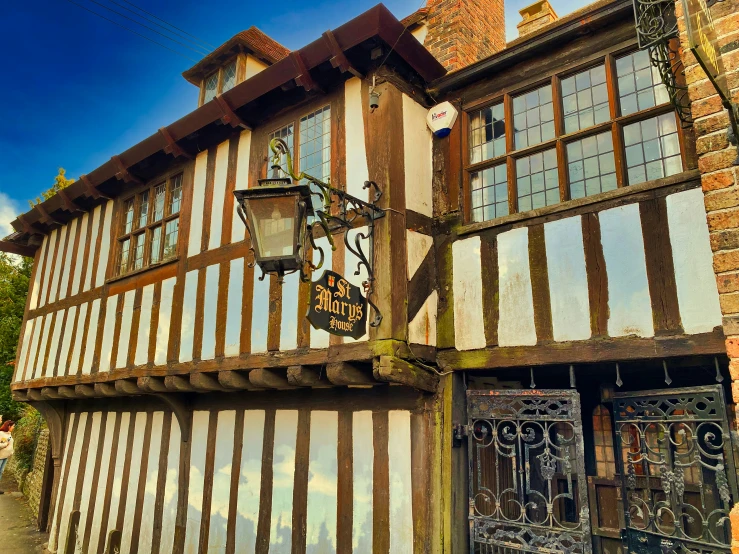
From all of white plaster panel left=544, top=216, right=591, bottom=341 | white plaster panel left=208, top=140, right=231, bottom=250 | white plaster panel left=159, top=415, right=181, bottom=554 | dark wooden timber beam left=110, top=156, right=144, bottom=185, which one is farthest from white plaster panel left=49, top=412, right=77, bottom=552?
white plaster panel left=544, top=216, right=591, bottom=341

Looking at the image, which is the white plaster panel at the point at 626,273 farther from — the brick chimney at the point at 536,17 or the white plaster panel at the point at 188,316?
the white plaster panel at the point at 188,316

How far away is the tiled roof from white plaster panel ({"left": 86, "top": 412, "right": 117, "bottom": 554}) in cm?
611

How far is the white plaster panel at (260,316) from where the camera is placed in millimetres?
5934

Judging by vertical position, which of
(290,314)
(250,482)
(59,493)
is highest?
(290,314)

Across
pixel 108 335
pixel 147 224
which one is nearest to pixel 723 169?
pixel 147 224

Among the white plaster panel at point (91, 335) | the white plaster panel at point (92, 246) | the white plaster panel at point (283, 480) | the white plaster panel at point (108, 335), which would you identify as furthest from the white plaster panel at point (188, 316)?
the white plaster panel at point (92, 246)

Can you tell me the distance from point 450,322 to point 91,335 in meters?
6.19

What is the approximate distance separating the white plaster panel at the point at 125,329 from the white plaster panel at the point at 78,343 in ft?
4.16

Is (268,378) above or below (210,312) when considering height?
below

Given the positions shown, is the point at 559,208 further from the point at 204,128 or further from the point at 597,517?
the point at 204,128

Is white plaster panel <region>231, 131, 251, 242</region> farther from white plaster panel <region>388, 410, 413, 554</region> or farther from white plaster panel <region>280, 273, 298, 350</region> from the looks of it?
white plaster panel <region>388, 410, 413, 554</region>

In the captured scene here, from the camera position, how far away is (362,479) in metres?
5.21

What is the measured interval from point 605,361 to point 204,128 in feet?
18.7

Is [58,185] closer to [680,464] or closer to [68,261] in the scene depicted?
[68,261]
